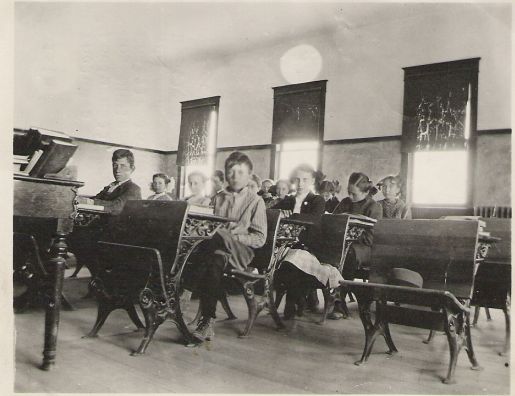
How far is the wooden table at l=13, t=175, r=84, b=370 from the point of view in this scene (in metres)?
1.97

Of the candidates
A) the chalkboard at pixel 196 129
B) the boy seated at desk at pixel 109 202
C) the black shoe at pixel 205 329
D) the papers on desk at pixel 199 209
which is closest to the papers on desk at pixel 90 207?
the boy seated at desk at pixel 109 202

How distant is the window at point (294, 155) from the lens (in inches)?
323

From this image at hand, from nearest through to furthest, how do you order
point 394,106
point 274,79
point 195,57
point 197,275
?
1. point 197,275
2. point 394,106
3. point 195,57
4. point 274,79

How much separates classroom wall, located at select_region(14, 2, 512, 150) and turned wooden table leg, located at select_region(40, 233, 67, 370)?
3167mm

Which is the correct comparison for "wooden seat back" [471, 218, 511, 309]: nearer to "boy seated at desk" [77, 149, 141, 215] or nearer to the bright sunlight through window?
"boy seated at desk" [77, 149, 141, 215]

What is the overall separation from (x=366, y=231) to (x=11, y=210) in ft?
9.18

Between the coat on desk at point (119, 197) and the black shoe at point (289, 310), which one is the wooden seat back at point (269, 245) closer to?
the black shoe at point (289, 310)

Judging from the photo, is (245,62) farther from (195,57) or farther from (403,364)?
(403,364)

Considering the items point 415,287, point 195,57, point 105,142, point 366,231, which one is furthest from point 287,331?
point 105,142

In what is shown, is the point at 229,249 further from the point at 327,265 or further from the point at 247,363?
the point at 327,265

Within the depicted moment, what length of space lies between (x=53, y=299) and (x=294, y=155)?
22.2 feet

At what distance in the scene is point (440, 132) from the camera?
668 cm

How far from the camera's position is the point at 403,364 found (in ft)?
7.95

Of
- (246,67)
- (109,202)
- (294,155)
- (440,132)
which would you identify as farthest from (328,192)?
(246,67)
